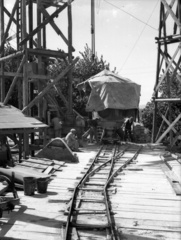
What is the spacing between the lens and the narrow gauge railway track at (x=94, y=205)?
19.7 feet

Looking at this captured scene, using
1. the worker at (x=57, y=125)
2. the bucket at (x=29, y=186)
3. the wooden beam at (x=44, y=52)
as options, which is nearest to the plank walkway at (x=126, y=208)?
the bucket at (x=29, y=186)

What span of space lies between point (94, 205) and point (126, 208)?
28.5 inches

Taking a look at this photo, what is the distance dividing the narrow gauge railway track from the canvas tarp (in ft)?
19.1

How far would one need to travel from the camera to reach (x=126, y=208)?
7.45 meters

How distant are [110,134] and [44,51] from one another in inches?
228

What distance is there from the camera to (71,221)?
645 centimetres

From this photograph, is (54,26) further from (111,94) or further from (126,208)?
(126,208)

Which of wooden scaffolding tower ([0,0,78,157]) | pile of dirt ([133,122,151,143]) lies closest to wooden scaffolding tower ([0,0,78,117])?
wooden scaffolding tower ([0,0,78,157])

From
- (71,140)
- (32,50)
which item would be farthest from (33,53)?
(71,140)

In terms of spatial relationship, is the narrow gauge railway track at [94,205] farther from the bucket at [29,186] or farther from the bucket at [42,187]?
the bucket at [29,186]

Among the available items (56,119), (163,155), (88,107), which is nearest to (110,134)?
(88,107)

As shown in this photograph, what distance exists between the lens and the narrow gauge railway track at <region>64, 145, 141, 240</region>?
237 inches

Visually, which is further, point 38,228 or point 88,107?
point 88,107

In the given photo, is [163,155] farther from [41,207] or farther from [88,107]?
[41,207]
